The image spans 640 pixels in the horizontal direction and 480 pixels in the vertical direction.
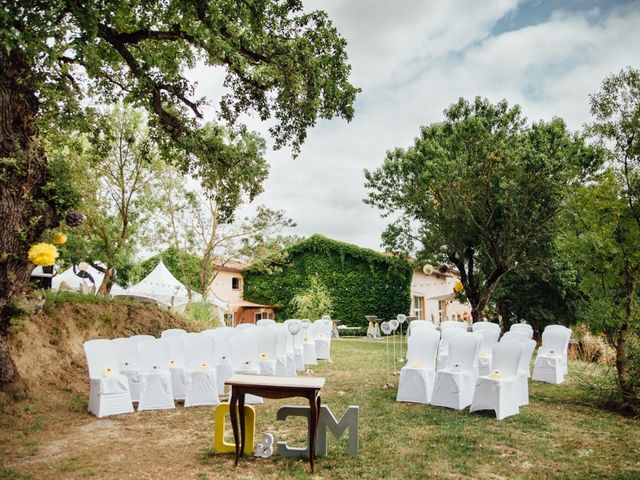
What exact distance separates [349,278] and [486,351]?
17.2 m

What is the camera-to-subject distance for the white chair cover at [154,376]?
25.6 ft

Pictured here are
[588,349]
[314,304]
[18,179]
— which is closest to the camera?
[18,179]

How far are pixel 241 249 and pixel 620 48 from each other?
17265mm

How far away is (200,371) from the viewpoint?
8156 millimetres

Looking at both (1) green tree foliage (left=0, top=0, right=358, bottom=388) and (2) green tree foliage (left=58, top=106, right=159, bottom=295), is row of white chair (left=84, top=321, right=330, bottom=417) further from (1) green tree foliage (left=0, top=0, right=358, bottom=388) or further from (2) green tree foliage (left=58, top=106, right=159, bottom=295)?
(2) green tree foliage (left=58, top=106, right=159, bottom=295)

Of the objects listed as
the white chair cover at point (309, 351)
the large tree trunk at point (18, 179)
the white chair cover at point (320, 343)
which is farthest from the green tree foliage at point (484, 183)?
the large tree trunk at point (18, 179)

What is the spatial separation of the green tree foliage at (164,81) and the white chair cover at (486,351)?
5534mm

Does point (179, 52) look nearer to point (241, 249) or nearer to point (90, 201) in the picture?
point (90, 201)

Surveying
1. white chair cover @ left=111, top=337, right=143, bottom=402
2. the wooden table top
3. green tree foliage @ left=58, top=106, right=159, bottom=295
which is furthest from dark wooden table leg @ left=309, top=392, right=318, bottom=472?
green tree foliage @ left=58, top=106, right=159, bottom=295

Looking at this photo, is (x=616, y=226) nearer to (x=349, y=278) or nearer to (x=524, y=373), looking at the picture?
(x=524, y=373)

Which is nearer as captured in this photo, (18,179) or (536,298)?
(18,179)

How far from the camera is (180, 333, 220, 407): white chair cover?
319 inches

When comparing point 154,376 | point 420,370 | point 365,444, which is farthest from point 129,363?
point 420,370

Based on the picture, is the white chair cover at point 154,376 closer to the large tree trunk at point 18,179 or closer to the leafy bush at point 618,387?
the large tree trunk at point 18,179
